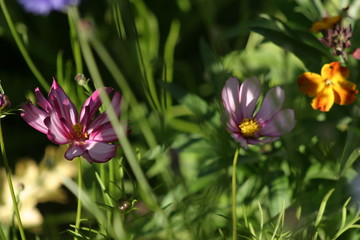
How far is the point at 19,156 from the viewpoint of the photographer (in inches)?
54.7

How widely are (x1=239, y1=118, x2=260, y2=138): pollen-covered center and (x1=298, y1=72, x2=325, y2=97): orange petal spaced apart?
0.08 m

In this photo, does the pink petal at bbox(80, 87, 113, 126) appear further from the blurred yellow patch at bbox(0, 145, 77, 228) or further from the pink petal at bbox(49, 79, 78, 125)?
the blurred yellow patch at bbox(0, 145, 77, 228)

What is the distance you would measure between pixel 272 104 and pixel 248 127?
4cm

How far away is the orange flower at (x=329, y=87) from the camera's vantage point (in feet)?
2.31

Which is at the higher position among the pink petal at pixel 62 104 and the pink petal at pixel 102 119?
the pink petal at pixel 62 104

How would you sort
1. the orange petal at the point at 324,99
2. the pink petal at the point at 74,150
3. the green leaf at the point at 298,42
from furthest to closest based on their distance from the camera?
the green leaf at the point at 298,42, the orange petal at the point at 324,99, the pink petal at the point at 74,150

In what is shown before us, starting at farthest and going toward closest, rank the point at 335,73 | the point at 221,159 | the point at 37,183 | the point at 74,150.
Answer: the point at 37,183 < the point at 221,159 < the point at 335,73 < the point at 74,150

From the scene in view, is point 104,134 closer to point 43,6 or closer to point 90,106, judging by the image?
point 90,106

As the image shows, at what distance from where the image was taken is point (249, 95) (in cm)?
69

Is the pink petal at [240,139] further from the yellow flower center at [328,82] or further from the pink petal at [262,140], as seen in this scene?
the yellow flower center at [328,82]

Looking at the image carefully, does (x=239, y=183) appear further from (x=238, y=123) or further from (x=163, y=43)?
(x=163, y=43)

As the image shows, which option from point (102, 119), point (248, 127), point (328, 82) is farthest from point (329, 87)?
point (102, 119)

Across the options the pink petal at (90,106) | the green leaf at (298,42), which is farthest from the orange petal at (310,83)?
the pink petal at (90,106)

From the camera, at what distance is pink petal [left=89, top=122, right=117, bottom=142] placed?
0.64 meters
